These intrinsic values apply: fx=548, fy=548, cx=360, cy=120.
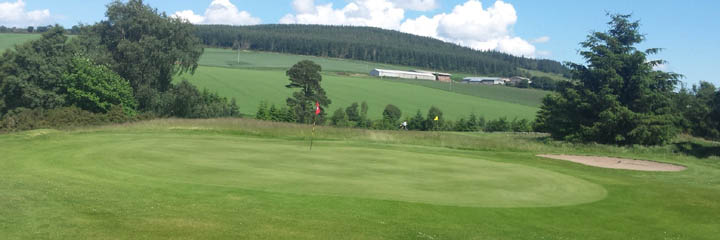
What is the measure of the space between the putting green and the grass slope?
198ft

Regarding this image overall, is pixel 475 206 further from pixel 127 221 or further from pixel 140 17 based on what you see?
pixel 140 17

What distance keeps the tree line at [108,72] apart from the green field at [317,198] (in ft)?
93.8

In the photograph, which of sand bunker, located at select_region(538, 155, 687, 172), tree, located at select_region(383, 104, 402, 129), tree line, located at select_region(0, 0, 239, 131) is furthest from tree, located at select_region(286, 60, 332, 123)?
sand bunker, located at select_region(538, 155, 687, 172)

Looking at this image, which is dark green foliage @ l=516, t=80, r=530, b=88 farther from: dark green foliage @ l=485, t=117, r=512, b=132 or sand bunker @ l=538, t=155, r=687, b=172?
sand bunker @ l=538, t=155, r=687, b=172

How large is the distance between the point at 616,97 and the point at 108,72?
4944 centimetres

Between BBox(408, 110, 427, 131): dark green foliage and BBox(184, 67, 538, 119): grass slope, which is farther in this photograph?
BBox(184, 67, 538, 119): grass slope

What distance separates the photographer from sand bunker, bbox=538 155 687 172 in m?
27.3

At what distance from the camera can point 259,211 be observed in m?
11.5

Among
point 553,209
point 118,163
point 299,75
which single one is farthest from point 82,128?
point 299,75

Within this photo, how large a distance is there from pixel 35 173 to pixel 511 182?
14.6 m

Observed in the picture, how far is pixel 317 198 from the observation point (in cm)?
1324

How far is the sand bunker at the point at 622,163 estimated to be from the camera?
27.3 metres

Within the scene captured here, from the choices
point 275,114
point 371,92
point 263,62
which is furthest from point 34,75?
point 263,62

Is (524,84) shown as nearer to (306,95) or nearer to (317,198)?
(306,95)
